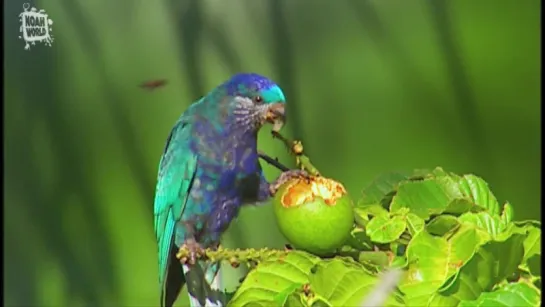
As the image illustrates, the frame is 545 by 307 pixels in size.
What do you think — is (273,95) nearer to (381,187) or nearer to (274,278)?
(381,187)

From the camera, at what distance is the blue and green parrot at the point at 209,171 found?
27.0 inches

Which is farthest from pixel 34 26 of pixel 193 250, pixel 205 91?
pixel 193 250

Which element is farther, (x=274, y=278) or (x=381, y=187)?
(x=381, y=187)

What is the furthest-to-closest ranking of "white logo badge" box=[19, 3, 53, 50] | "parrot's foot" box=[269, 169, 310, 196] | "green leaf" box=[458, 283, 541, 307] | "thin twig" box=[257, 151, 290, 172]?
"white logo badge" box=[19, 3, 53, 50] < "thin twig" box=[257, 151, 290, 172] < "parrot's foot" box=[269, 169, 310, 196] < "green leaf" box=[458, 283, 541, 307]

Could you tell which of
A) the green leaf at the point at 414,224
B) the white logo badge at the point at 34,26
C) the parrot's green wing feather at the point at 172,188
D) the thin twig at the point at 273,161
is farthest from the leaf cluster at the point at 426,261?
the white logo badge at the point at 34,26

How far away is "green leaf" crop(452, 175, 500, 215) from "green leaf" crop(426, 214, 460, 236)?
4 cm

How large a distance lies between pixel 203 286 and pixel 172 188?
106 mm

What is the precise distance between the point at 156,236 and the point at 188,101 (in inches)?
5.9

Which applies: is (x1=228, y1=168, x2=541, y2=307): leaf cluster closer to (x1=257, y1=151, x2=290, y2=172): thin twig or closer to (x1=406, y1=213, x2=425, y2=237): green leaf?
(x1=406, y1=213, x2=425, y2=237): green leaf

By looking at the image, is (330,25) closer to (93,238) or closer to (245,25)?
(245,25)

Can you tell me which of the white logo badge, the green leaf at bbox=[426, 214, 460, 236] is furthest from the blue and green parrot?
the green leaf at bbox=[426, 214, 460, 236]

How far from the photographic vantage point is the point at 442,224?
0.42 m

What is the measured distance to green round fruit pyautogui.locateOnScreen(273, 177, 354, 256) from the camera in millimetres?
441

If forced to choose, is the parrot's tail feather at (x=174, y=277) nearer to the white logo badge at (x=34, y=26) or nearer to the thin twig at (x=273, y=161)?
the thin twig at (x=273, y=161)
